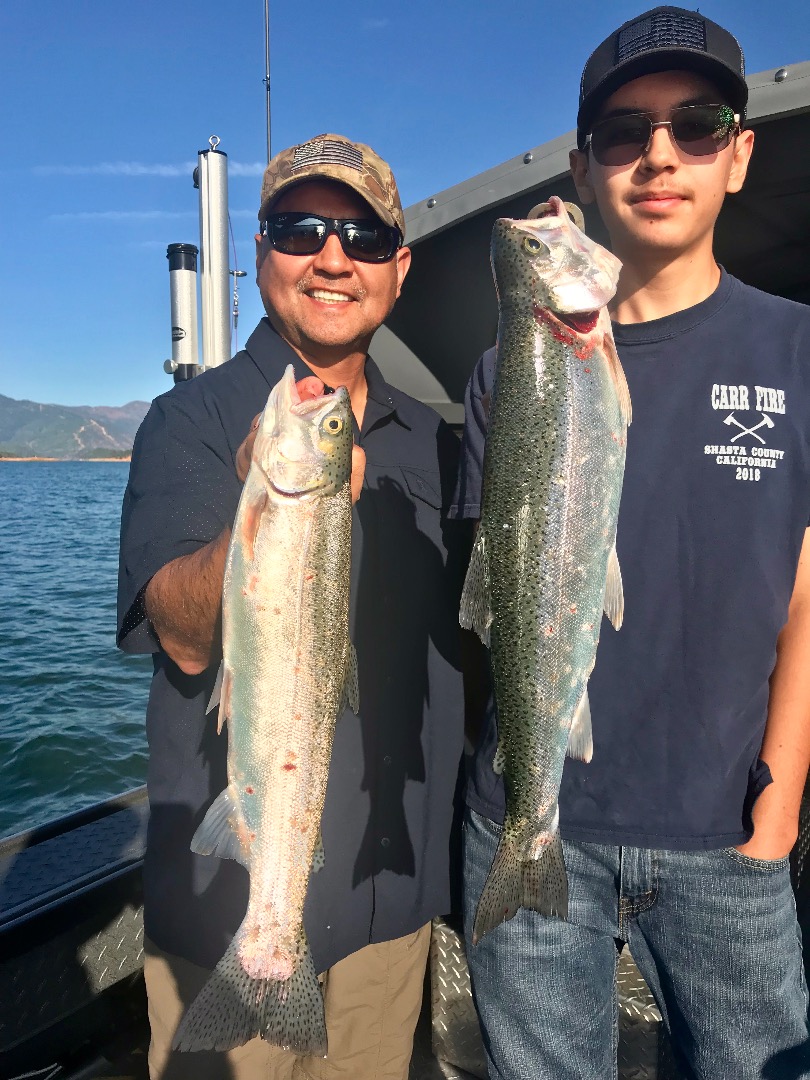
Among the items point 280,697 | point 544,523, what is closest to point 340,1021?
point 280,697

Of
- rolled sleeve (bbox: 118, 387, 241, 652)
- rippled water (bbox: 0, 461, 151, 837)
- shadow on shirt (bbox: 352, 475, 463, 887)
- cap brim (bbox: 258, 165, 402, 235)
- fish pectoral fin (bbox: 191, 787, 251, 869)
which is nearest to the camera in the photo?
fish pectoral fin (bbox: 191, 787, 251, 869)

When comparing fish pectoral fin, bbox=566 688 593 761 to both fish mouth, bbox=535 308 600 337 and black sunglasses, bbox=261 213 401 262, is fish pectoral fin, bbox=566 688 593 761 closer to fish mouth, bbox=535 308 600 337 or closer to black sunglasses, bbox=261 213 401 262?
fish mouth, bbox=535 308 600 337

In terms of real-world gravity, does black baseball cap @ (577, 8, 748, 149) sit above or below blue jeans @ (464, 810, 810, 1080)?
above

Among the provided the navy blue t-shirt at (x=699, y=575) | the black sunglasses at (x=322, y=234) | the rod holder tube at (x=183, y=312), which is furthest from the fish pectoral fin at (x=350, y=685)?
the rod holder tube at (x=183, y=312)

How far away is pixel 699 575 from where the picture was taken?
7.77 ft

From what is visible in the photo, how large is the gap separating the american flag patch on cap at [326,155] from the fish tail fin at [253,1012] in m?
2.81

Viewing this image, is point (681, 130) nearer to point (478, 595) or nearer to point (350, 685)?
point (478, 595)

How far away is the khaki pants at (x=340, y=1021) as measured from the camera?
2.87 metres

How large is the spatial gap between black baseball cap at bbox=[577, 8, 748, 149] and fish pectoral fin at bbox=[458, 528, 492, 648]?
1.45 metres

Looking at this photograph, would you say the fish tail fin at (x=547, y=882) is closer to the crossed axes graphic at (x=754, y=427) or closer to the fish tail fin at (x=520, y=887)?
the fish tail fin at (x=520, y=887)

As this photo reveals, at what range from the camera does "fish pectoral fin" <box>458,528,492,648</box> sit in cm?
225

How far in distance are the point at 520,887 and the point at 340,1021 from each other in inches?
55.4

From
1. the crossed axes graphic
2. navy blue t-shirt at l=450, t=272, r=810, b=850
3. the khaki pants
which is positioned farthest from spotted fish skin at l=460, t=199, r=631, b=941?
the khaki pants

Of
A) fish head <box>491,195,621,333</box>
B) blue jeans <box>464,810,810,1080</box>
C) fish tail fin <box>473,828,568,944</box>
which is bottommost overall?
Result: blue jeans <box>464,810,810,1080</box>
